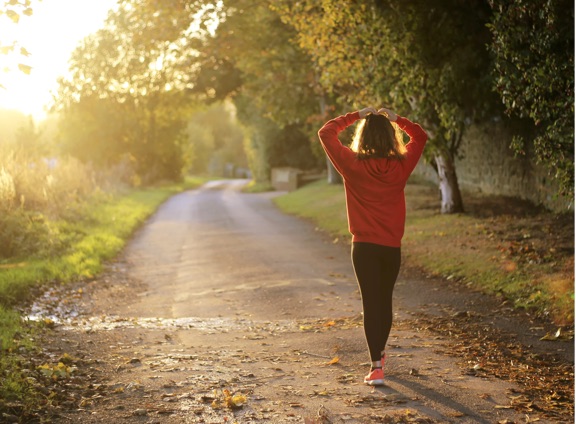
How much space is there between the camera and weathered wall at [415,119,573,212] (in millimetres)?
19141

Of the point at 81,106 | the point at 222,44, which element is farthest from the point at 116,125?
the point at 222,44

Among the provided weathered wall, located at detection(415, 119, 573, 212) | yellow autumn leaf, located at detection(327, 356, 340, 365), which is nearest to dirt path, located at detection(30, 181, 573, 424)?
yellow autumn leaf, located at detection(327, 356, 340, 365)

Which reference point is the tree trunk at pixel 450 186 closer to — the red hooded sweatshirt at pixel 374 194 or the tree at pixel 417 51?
the tree at pixel 417 51

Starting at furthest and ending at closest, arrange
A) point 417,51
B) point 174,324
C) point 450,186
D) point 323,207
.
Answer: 1. point 323,207
2. point 450,186
3. point 417,51
4. point 174,324

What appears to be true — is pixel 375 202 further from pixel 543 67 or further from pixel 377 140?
pixel 543 67

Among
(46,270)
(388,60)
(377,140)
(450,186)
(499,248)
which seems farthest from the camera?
(450,186)

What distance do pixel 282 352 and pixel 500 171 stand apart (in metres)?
15.7

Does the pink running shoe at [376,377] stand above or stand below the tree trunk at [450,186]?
below

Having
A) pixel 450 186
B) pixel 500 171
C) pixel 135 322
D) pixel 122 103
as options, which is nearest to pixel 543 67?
pixel 135 322

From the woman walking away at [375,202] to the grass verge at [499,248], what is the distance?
3.62 metres

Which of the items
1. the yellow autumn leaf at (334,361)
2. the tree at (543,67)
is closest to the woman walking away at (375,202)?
the yellow autumn leaf at (334,361)

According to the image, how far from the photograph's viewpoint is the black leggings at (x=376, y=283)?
661 centimetres

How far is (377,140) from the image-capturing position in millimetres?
6492

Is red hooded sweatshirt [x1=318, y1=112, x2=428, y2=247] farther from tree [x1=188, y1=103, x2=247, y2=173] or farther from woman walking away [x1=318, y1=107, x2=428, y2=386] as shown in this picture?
tree [x1=188, y1=103, x2=247, y2=173]
